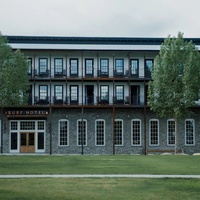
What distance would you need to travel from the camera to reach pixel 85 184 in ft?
55.6

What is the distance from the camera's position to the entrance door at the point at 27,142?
45719mm

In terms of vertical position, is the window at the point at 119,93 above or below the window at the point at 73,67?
below

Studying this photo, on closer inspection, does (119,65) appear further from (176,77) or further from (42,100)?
(42,100)

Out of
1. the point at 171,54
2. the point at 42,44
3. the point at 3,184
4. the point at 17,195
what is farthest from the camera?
the point at 42,44

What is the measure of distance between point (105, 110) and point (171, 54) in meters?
9.02

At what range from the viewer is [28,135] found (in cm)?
4584

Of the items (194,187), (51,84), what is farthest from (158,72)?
(194,187)

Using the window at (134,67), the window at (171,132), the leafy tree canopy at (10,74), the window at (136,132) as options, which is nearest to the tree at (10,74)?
the leafy tree canopy at (10,74)

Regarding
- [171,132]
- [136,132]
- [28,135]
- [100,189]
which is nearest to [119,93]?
[136,132]

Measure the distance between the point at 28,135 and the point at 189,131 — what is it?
15.6 meters

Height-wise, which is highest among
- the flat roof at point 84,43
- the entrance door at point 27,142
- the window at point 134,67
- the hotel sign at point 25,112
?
the flat roof at point 84,43

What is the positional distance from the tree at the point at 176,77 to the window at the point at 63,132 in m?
8.74

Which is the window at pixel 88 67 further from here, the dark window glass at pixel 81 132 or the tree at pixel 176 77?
the tree at pixel 176 77

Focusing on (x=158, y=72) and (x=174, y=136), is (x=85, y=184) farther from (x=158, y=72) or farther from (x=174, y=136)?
(x=174, y=136)
